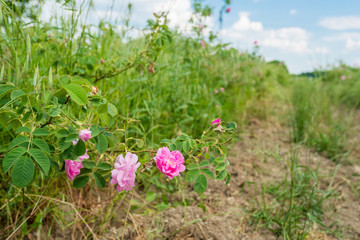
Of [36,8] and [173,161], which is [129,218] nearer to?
[173,161]

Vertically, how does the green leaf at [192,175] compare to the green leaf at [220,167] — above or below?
below

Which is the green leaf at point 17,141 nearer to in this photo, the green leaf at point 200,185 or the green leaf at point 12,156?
the green leaf at point 12,156

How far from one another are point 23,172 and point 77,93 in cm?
26

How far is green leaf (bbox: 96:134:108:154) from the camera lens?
0.92 meters

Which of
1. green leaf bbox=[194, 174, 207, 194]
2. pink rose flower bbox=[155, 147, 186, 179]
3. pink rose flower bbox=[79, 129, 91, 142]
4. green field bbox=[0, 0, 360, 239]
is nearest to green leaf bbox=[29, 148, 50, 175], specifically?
green field bbox=[0, 0, 360, 239]

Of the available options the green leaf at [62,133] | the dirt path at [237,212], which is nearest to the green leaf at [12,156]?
the green leaf at [62,133]

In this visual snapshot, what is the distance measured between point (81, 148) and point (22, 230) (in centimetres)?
78

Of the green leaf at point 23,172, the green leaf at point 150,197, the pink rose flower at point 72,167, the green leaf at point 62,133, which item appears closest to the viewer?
the green leaf at point 23,172

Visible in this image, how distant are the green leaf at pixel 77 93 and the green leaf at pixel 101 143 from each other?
123mm

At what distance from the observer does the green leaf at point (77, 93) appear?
2.83 ft

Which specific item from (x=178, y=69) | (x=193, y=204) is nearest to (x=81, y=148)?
(x=193, y=204)

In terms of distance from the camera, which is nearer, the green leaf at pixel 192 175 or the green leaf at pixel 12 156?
the green leaf at pixel 12 156

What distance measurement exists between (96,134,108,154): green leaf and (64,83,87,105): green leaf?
0.12 meters

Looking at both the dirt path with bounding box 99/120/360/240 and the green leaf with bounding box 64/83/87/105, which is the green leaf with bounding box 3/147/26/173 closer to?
the green leaf with bounding box 64/83/87/105
